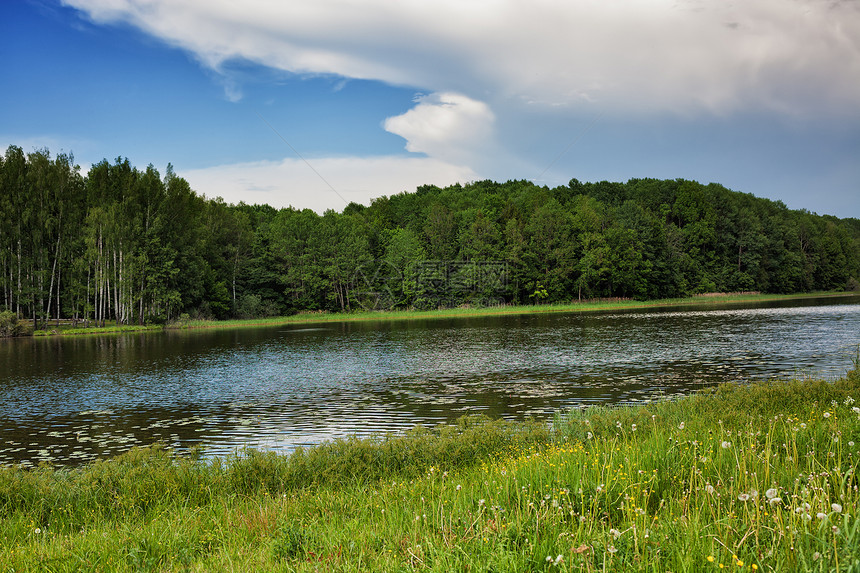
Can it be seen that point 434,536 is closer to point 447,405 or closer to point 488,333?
point 447,405

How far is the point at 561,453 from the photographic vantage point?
7.67 metres

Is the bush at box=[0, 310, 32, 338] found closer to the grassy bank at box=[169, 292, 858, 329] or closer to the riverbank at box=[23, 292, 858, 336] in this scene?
the riverbank at box=[23, 292, 858, 336]

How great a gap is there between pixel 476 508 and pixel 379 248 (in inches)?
3712

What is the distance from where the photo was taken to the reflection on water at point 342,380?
15344mm

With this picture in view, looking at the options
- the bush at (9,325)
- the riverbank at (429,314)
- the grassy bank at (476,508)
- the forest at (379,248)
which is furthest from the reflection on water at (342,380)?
the riverbank at (429,314)

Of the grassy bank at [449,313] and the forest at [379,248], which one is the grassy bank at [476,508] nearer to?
the forest at [379,248]

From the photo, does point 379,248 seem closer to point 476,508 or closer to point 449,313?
point 449,313

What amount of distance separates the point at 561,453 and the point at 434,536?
12.3 feet

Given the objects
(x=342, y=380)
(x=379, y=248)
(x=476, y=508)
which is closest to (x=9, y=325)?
(x=342, y=380)

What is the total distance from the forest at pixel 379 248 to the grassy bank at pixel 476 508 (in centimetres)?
5723

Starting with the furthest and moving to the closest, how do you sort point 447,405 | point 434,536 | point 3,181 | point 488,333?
point 3,181 < point 488,333 < point 447,405 < point 434,536

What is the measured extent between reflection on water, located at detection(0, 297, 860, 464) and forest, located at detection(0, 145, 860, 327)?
936 inches

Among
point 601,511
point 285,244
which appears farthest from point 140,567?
point 285,244

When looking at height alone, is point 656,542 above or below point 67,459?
above
